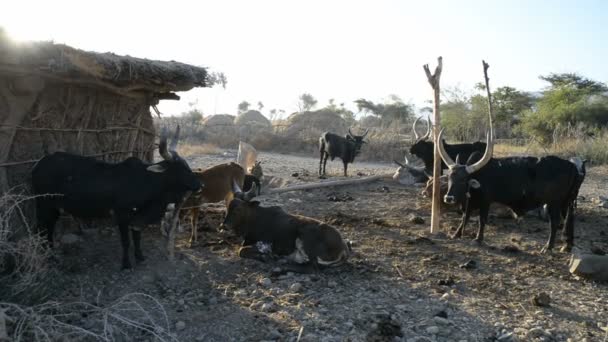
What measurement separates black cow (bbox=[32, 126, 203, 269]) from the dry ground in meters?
0.58

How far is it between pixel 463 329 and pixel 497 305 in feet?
2.60

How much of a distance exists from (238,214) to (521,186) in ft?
14.0

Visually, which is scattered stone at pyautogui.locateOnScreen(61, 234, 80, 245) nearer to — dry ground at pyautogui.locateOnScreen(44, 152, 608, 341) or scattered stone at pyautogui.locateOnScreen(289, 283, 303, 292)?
dry ground at pyautogui.locateOnScreen(44, 152, 608, 341)

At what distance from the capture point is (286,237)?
7191 mm

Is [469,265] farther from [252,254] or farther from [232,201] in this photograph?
[232,201]

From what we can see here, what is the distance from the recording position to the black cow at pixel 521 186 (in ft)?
27.1

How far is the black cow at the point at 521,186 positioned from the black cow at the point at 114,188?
13.0 feet

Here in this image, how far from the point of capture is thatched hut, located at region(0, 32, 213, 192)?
6.71 meters

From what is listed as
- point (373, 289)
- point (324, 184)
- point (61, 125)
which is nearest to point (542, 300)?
point (373, 289)

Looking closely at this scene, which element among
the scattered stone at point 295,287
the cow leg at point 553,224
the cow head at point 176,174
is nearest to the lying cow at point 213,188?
the cow head at point 176,174

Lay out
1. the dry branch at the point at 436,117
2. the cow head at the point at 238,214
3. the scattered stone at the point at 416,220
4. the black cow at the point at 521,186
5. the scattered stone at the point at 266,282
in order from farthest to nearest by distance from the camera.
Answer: the scattered stone at the point at 416,220 < the dry branch at the point at 436,117 < the black cow at the point at 521,186 < the cow head at the point at 238,214 < the scattered stone at the point at 266,282

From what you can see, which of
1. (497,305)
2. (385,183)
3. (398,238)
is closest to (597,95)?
(385,183)

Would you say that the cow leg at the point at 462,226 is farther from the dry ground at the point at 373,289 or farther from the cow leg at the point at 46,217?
the cow leg at the point at 46,217

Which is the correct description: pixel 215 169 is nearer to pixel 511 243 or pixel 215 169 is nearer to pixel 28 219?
pixel 28 219
